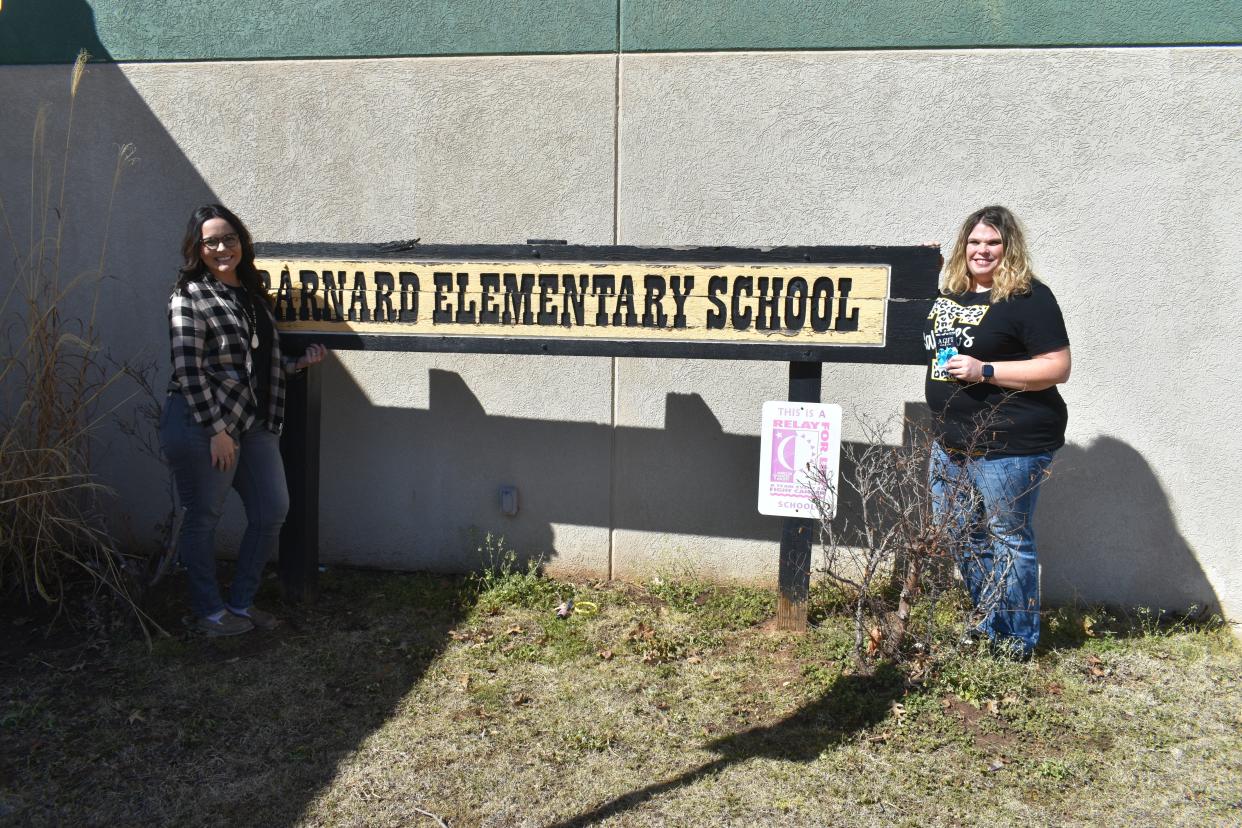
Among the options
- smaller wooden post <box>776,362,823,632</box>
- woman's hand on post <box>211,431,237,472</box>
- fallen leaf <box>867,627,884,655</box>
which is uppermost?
woman's hand on post <box>211,431,237,472</box>

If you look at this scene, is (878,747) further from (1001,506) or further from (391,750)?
(391,750)

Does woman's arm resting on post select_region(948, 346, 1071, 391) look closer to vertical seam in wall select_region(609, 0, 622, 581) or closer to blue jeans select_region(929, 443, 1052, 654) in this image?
blue jeans select_region(929, 443, 1052, 654)

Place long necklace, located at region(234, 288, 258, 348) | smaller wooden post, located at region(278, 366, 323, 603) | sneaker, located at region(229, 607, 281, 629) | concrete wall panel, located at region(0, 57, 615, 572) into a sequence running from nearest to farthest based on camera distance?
long necklace, located at region(234, 288, 258, 348) < sneaker, located at region(229, 607, 281, 629) < smaller wooden post, located at region(278, 366, 323, 603) < concrete wall panel, located at region(0, 57, 615, 572)

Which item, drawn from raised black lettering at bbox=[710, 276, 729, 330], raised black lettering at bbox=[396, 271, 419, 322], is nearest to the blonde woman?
raised black lettering at bbox=[710, 276, 729, 330]

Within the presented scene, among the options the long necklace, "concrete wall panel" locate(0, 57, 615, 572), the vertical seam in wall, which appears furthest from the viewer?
"concrete wall panel" locate(0, 57, 615, 572)

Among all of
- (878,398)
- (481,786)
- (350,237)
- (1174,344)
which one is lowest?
(481,786)

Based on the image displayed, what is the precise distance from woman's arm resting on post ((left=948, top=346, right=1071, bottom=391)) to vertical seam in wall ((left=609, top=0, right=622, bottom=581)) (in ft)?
5.83

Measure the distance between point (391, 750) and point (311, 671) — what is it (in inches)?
29.2

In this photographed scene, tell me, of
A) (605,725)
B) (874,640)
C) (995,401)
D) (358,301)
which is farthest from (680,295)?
(605,725)

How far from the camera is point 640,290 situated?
3963mm

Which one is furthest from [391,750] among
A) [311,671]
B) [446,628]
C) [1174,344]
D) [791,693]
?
[1174,344]

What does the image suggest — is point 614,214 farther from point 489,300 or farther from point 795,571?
point 795,571

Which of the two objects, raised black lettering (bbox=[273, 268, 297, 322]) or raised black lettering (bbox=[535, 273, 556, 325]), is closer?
raised black lettering (bbox=[535, 273, 556, 325])

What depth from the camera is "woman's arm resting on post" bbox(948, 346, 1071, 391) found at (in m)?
3.51
